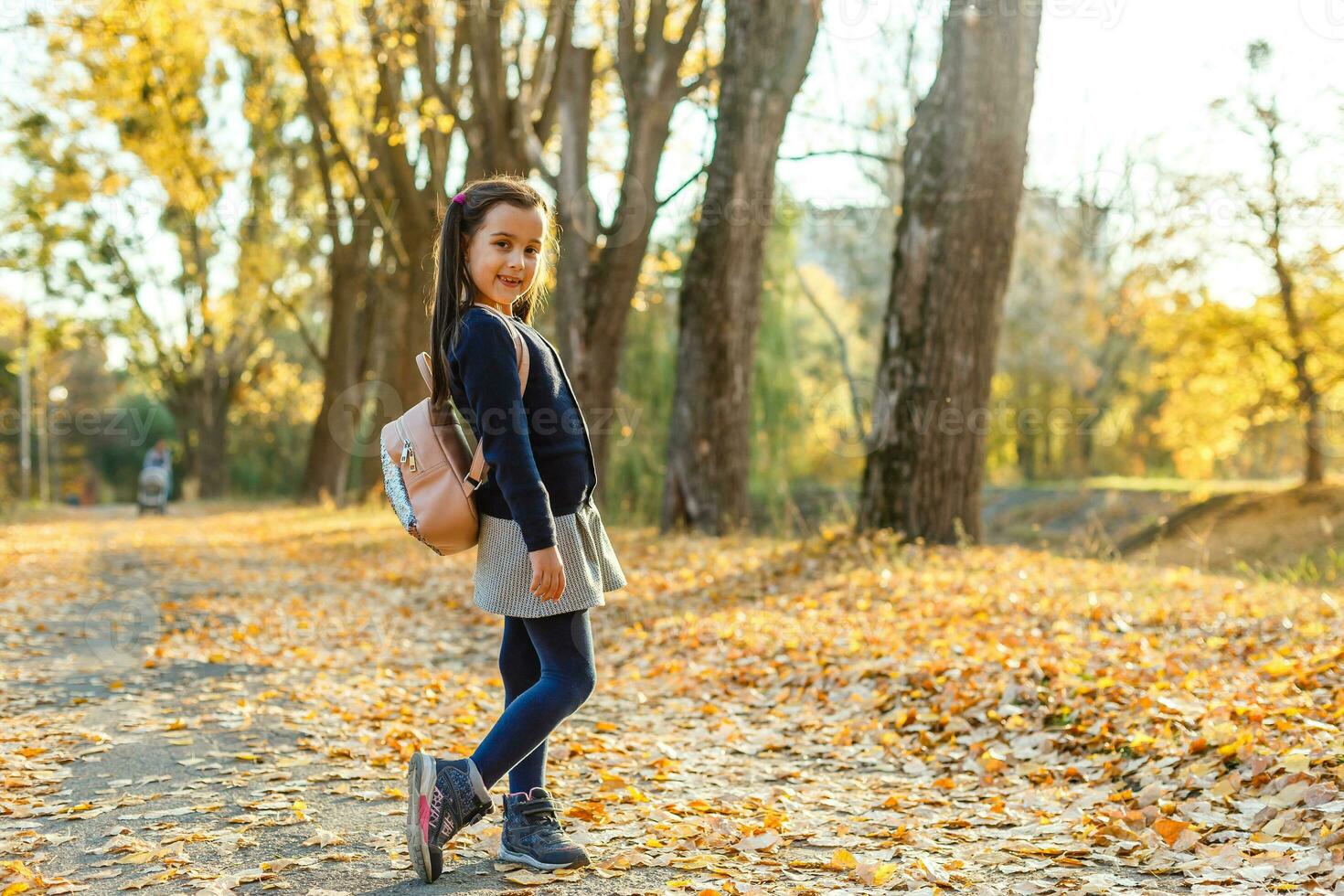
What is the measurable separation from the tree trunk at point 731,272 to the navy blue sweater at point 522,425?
8.32 metres

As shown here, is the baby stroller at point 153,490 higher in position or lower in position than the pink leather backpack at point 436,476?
lower

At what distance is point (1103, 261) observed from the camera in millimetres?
34156

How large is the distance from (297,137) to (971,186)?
21.5 metres

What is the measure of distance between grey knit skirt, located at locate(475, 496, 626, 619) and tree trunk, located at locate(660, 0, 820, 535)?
27.7 feet

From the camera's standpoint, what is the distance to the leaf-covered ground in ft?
11.7

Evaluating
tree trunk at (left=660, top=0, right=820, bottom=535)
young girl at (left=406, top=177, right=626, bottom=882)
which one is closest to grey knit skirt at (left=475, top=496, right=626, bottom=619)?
young girl at (left=406, top=177, right=626, bottom=882)

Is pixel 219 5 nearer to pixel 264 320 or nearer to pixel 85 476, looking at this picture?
pixel 264 320

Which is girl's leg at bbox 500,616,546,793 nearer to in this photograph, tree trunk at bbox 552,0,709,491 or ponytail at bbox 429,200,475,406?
ponytail at bbox 429,200,475,406

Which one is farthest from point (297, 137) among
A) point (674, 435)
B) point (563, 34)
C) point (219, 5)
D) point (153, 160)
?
point (674, 435)

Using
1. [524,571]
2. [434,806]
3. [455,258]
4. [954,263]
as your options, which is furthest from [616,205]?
[434,806]

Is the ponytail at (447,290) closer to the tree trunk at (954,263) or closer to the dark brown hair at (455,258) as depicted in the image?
the dark brown hair at (455,258)

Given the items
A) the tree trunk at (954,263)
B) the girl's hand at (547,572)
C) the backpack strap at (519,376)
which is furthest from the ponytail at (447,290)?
the tree trunk at (954,263)

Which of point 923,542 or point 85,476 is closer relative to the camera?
point 923,542

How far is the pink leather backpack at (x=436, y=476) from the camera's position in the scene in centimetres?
334
